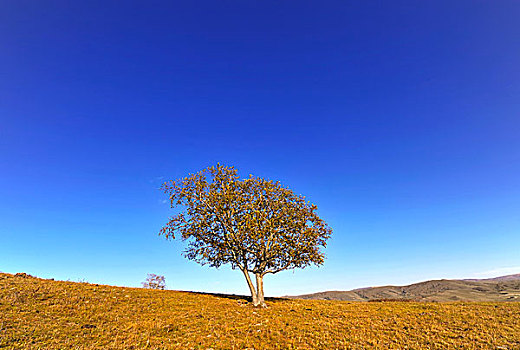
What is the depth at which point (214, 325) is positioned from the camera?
1742cm

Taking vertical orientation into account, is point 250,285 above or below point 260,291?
above

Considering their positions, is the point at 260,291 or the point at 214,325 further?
the point at 260,291

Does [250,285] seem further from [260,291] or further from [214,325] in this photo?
[214,325]

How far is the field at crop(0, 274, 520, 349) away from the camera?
13484 mm

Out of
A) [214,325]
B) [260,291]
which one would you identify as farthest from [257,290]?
[214,325]

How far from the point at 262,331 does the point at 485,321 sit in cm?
Result: 1788

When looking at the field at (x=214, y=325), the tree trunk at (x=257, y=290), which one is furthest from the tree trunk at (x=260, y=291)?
the field at (x=214, y=325)

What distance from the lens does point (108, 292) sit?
24578 mm

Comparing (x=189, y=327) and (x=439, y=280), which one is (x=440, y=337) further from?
(x=439, y=280)

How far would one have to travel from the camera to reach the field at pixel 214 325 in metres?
13.5

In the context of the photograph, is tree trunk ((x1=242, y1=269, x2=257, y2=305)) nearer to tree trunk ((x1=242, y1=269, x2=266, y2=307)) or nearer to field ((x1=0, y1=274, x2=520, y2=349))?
tree trunk ((x1=242, y1=269, x2=266, y2=307))

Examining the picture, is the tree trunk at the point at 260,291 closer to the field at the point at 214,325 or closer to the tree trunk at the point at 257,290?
the tree trunk at the point at 257,290

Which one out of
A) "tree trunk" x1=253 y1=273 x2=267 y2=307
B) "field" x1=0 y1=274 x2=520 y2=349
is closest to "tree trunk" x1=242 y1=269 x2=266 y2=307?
"tree trunk" x1=253 y1=273 x2=267 y2=307

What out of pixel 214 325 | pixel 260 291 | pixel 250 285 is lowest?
pixel 214 325
